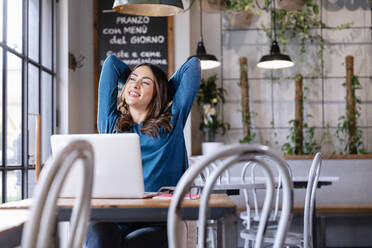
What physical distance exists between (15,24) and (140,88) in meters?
1.45

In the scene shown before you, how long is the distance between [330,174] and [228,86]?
136 centimetres

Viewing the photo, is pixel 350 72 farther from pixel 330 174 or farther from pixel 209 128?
pixel 209 128

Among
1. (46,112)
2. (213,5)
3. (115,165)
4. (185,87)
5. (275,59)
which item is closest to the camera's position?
(115,165)

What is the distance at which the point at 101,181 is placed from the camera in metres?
1.53

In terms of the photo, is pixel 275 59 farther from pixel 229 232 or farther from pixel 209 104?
pixel 229 232

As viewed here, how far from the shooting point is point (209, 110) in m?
4.87

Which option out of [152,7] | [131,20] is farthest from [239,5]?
[152,7]

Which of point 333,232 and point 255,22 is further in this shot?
point 255,22

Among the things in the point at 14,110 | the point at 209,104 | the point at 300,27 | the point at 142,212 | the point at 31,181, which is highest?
the point at 300,27

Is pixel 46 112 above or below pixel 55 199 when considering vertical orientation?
above

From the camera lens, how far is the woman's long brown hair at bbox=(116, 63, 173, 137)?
2.12 m

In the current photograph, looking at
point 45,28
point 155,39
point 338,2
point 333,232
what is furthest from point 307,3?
point 45,28

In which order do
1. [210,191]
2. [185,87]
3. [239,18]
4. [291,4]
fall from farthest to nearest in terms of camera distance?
1. [239,18]
2. [291,4]
3. [185,87]
4. [210,191]

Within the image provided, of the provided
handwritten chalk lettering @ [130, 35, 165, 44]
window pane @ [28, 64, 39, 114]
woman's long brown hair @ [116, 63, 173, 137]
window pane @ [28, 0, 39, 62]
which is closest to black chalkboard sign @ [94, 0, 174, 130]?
handwritten chalk lettering @ [130, 35, 165, 44]
